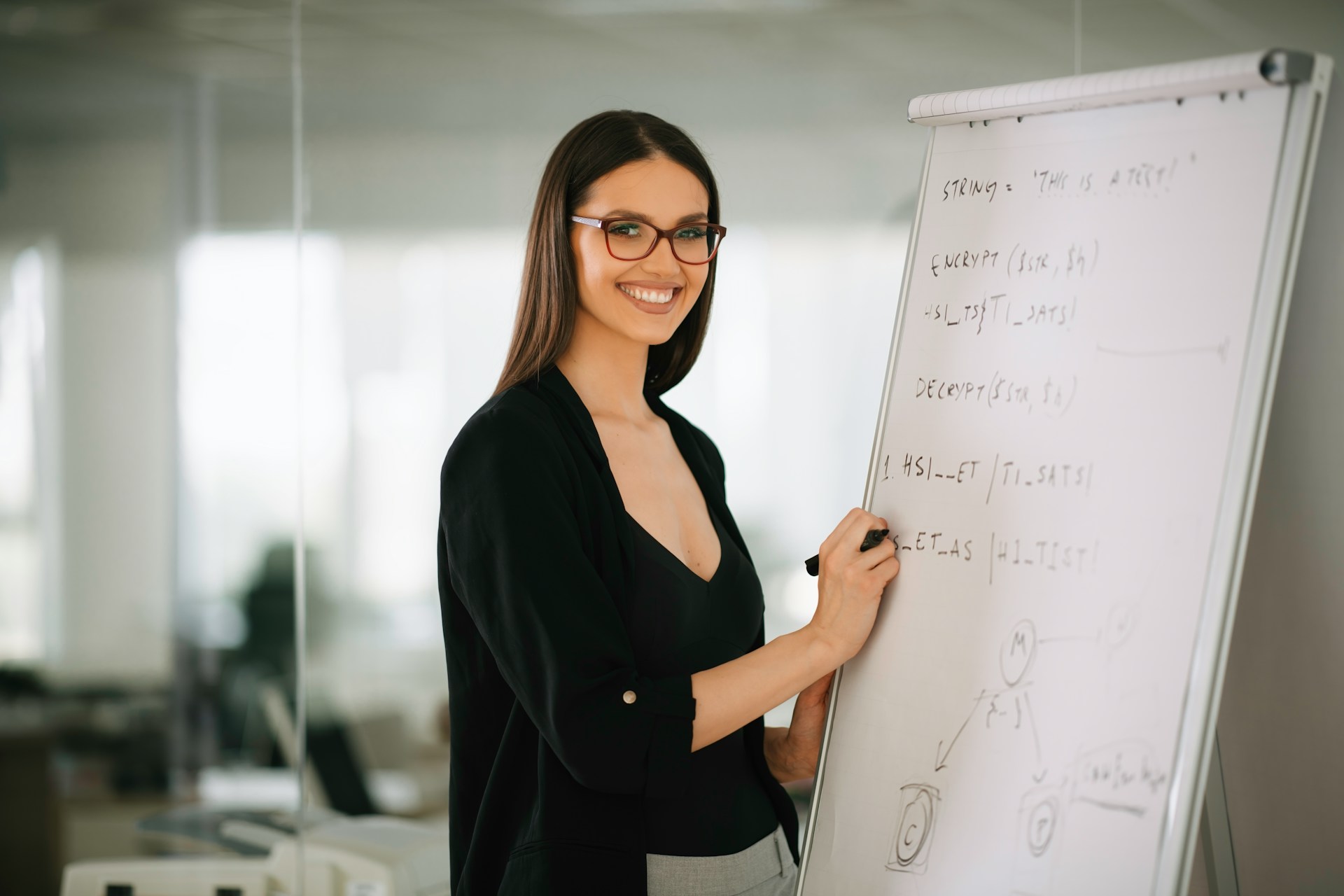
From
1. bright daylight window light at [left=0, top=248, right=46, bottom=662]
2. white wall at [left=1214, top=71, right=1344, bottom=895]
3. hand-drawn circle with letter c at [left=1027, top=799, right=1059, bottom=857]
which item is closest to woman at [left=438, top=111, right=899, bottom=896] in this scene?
hand-drawn circle with letter c at [left=1027, top=799, right=1059, bottom=857]

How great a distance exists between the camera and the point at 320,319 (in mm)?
2975

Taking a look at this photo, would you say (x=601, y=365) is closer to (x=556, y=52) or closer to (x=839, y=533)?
(x=839, y=533)

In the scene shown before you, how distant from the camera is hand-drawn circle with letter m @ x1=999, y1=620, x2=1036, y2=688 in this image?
1.18m

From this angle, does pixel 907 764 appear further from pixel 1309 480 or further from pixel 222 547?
pixel 222 547

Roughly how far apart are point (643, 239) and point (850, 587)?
49cm

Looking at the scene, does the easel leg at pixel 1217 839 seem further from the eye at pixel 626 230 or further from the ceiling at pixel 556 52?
A: the ceiling at pixel 556 52

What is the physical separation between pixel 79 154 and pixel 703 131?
173 centimetres

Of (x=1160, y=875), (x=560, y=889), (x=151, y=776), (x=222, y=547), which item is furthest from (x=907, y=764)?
A: (x=151, y=776)

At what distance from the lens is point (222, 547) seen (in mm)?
3025

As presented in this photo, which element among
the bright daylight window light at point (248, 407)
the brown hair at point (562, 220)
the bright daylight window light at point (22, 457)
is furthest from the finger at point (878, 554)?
the bright daylight window light at point (22, 457)

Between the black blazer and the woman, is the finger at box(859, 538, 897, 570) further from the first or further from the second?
the black blazer

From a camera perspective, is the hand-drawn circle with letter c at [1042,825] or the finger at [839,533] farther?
the finger at [839,533]

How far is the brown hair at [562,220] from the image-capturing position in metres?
1.34

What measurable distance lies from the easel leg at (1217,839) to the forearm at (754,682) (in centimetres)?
53
